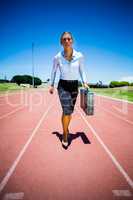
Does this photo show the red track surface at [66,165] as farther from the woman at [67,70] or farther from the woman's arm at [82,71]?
the woman's arm at [82,71]

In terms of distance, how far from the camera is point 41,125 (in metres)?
9.50

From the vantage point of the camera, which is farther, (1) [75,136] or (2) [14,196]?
(1) [75,136]

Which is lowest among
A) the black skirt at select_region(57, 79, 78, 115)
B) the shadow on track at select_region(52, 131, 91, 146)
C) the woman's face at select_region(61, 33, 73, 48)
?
the shadow on track at select_region(52, 131, 91, 146)

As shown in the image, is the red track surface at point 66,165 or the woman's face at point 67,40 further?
the woman's face at point 67,40

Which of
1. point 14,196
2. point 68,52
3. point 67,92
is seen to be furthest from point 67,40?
point 14,196

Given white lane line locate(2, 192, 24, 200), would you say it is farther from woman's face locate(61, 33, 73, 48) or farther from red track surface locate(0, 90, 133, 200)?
woman's face locate(61, 33, 73, 48)

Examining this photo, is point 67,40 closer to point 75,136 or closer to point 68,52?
point 68,52

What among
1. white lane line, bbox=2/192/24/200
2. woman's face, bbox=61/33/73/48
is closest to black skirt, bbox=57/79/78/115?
woman's face, bbox=61/33/73/48

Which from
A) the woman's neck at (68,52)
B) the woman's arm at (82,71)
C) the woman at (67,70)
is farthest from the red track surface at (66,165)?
the woman's neck at (68,52)

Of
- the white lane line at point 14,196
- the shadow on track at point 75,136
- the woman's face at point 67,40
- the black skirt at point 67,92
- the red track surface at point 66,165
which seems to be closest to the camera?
the white lane line at point 14,196

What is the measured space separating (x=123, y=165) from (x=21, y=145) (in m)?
2.75

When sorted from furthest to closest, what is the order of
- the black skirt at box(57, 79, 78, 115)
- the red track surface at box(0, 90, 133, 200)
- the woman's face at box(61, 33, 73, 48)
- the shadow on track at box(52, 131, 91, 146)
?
1. the shadow on track at box(52, 131, 91, 146)
2. the black skirt at box(57, 79, 78, 115)
3. the woman's face at box(61, 33, 73, 48)
4. the red track surface at box(0, 90, 133, 200)

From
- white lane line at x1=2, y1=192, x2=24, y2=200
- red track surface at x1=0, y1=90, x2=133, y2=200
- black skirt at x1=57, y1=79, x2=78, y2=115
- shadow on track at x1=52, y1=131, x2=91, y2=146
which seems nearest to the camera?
white lane line at x1=2, y1=192, x2=24, y2=200

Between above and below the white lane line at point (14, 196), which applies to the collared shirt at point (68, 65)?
above
